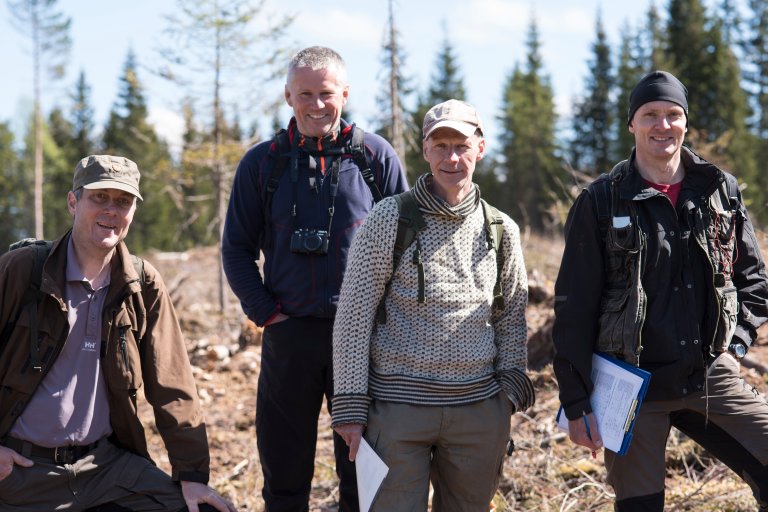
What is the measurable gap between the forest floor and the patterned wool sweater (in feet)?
6.13

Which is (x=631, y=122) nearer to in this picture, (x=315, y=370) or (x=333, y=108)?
(x=333, y=108)

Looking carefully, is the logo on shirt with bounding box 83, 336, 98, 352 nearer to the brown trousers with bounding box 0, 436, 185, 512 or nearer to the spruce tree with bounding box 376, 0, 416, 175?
the brown trousers with bounding box 0, 436, 185, 512

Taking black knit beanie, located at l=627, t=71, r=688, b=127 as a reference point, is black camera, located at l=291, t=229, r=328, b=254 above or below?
below

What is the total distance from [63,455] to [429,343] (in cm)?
191

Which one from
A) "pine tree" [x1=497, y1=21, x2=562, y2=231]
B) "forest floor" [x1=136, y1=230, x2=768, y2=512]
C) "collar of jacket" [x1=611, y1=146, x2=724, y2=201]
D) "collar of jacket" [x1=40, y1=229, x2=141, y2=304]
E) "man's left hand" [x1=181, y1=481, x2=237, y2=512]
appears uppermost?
"pine tree" [x1=497, y1=21, x2=562, y2=231]

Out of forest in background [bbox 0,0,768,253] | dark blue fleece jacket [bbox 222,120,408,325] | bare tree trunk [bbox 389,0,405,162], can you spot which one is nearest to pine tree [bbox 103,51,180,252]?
forest in background [bbox 0,0,768,253]

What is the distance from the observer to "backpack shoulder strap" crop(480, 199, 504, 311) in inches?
144

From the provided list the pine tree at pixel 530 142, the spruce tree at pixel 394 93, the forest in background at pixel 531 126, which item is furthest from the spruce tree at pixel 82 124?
the spruce tree at pixel 394 93

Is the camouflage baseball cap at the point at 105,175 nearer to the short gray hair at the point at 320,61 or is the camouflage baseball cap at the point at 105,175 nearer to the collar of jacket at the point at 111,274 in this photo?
the collar of jacket at the point at 111,274

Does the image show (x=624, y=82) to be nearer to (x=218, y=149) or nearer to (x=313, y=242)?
(x=218, y=149)

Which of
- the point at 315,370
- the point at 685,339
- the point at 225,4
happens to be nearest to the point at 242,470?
the point at 315,370

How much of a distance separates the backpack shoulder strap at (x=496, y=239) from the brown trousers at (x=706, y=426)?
0.87 metres

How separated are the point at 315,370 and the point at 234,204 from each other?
3.31 ft

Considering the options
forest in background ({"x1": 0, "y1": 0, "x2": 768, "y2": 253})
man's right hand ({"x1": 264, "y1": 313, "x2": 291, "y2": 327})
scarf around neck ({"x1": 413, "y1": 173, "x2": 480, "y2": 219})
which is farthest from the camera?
forest in background ({"x1": 0, "y1": 0, "x2": 768, "y2": 253})
